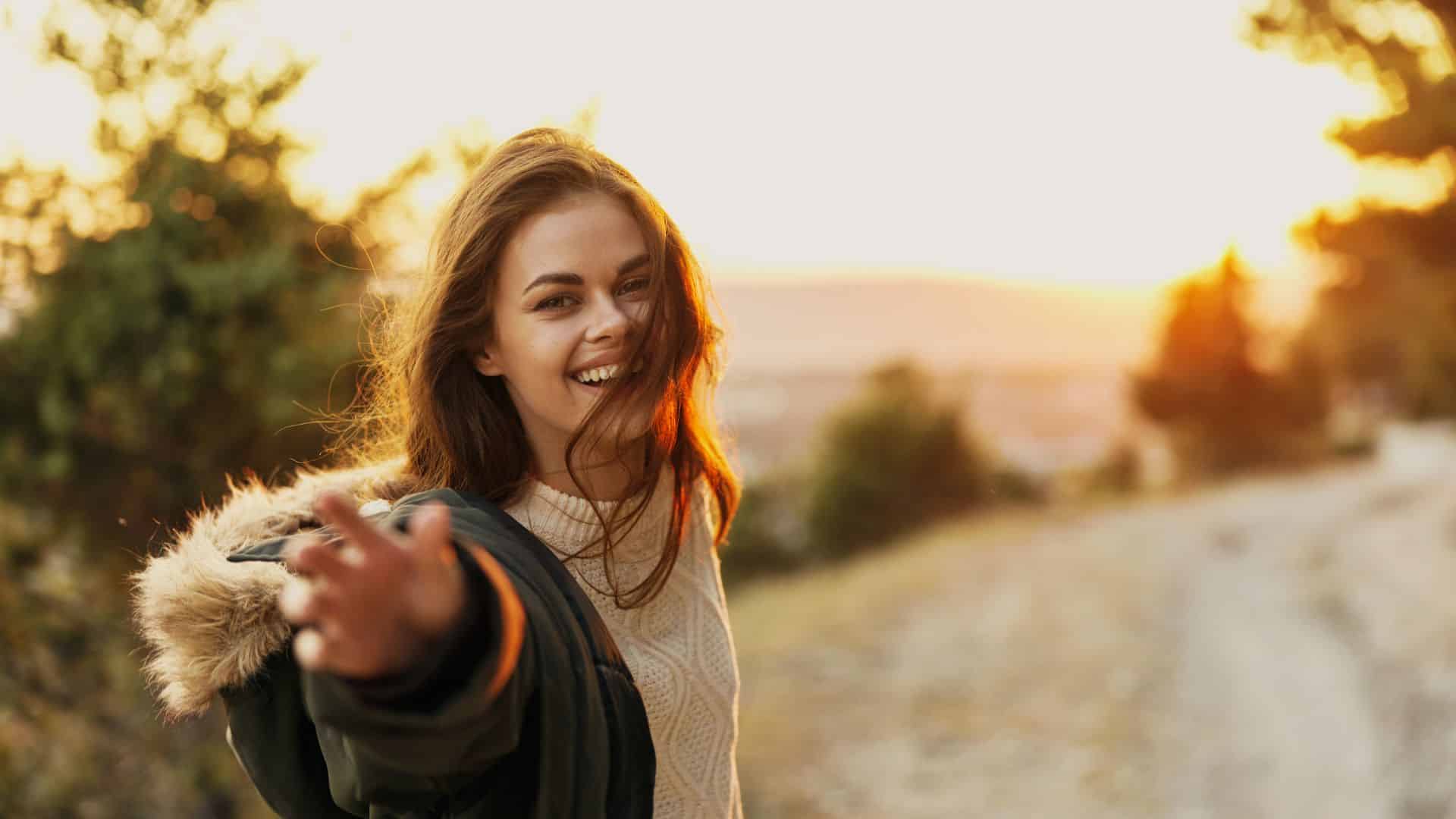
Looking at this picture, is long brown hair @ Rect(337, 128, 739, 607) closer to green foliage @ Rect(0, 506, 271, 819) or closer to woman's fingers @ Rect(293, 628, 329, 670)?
woman's fingers @ Rect(293, 628, 329, 670)

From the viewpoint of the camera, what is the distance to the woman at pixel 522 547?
1175 millimetres

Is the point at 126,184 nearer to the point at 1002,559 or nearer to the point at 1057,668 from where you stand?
the point at 1057,668

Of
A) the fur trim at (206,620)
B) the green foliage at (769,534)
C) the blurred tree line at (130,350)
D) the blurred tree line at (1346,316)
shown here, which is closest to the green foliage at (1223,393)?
the blurred tree line at (1346,316)

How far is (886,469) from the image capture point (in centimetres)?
2395

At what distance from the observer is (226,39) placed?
14.9 ft

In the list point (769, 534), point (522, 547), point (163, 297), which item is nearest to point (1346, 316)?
point (769, 534)

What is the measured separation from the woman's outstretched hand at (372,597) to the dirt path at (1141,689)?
691 centimetres

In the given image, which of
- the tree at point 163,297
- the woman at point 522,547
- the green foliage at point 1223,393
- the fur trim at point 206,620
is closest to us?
the woman at point 522,547

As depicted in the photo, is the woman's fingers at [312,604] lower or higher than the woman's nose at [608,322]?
lower

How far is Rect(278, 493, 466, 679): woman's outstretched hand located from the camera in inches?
38.7

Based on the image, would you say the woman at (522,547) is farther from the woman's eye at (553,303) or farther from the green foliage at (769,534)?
the green foliage at (769,534)

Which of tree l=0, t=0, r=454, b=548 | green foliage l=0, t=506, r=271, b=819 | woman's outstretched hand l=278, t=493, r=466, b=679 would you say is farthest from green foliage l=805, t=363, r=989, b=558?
woman's outstretched hand l=278, t=493, r=466, b=679

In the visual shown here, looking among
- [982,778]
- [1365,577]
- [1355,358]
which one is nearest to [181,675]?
[982,778]

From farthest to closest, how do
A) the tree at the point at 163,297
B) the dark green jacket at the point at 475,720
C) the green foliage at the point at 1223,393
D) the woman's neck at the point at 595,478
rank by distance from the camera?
1. the green foliage at the point at 1223,393
2. the tree at the point at 163,297
3. the woman's neck at the point at 595,478
4. the dark green jacket at the point at 475,720
